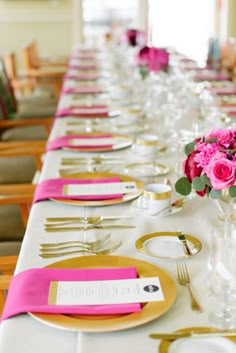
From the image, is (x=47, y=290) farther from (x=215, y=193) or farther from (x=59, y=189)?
(x=59, y=189)

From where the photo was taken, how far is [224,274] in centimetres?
117

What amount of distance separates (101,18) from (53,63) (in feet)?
6.48

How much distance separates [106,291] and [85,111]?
2161mm

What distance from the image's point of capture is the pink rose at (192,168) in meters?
1.47

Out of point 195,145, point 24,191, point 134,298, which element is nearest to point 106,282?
point 134,298

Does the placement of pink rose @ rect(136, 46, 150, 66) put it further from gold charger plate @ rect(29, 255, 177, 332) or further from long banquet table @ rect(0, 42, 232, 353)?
gold charger plate @ rect(29, 255, 177, 332)

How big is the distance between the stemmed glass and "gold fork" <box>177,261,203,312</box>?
0.13 feet

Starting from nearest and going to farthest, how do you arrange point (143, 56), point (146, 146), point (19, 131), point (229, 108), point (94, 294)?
point (94, 294)
point (146, 146)
point (229, 108)
point (143, 56)
point (19, 131)

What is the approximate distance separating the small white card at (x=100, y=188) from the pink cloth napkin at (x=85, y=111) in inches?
50.8

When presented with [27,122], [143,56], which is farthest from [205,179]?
[27,122]

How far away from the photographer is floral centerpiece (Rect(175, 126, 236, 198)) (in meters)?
1.37

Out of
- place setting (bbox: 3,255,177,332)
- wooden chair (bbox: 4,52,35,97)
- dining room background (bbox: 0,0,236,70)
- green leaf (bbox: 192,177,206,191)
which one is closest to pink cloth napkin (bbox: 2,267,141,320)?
place setting (bbox: 3,255,177,332)

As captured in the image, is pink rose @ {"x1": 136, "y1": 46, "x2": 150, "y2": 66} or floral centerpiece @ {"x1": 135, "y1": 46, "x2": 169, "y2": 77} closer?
floral centerpiece @ {"x1": 135, "y1": 46, "x2": 169, "y2": 77}

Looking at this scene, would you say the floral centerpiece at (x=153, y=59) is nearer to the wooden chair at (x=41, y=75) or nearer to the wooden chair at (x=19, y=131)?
the wooden chair at (x=19, y=131)
